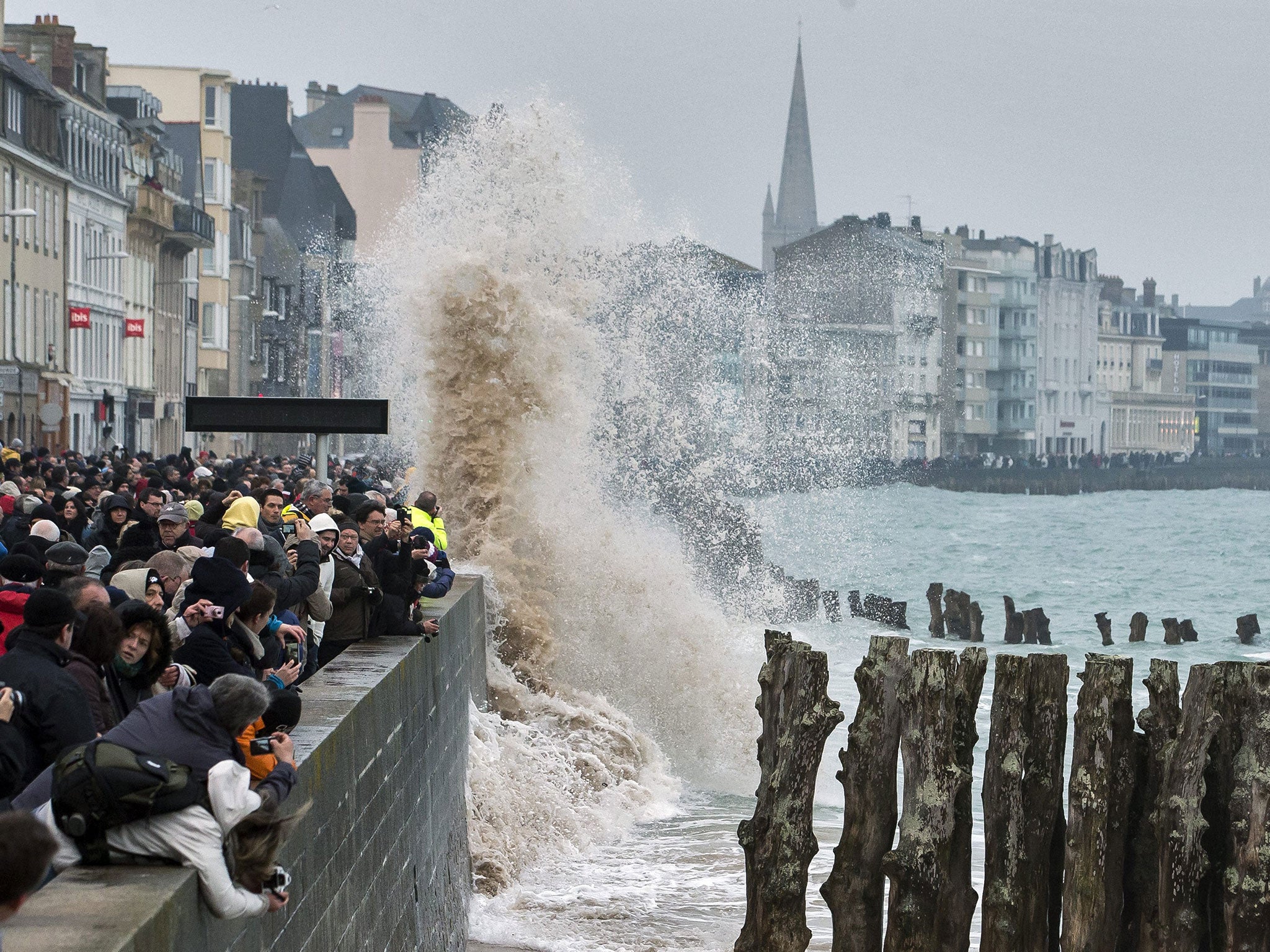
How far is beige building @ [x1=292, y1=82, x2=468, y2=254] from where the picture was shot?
119 m

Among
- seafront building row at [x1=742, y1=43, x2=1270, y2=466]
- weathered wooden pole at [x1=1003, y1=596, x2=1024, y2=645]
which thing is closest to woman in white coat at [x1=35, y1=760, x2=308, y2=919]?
weathered wooden pole at [x1=1003, y1=596, x2=1024, y2=645]

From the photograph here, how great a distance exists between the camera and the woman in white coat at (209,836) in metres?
4.69

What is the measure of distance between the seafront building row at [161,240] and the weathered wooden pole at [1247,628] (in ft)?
72.3

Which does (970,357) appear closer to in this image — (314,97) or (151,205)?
(314,97)

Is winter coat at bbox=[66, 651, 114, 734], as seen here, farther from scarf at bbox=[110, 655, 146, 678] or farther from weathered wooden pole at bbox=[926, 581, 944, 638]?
weathered wooden pole at bbox=[926, 581, 944, 638]

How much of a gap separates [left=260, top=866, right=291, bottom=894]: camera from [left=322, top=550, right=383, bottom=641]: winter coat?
4863 mm

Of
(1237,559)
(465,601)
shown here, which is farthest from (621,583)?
(1237,559)

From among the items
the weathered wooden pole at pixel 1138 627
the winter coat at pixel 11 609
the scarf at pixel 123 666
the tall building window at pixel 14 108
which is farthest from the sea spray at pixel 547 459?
the tall building window at pixel 14 108

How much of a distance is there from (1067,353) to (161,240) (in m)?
113

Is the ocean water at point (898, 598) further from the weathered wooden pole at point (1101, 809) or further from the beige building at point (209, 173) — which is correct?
the beige building at point (209, 173)

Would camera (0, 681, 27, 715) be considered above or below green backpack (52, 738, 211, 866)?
above

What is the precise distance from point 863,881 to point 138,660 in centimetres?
413

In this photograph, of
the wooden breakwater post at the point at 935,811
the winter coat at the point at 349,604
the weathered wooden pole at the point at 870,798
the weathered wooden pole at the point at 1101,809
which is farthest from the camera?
the winter coat at the point at 349,604

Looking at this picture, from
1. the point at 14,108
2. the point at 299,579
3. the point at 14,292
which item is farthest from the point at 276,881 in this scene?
the point at 14,108
